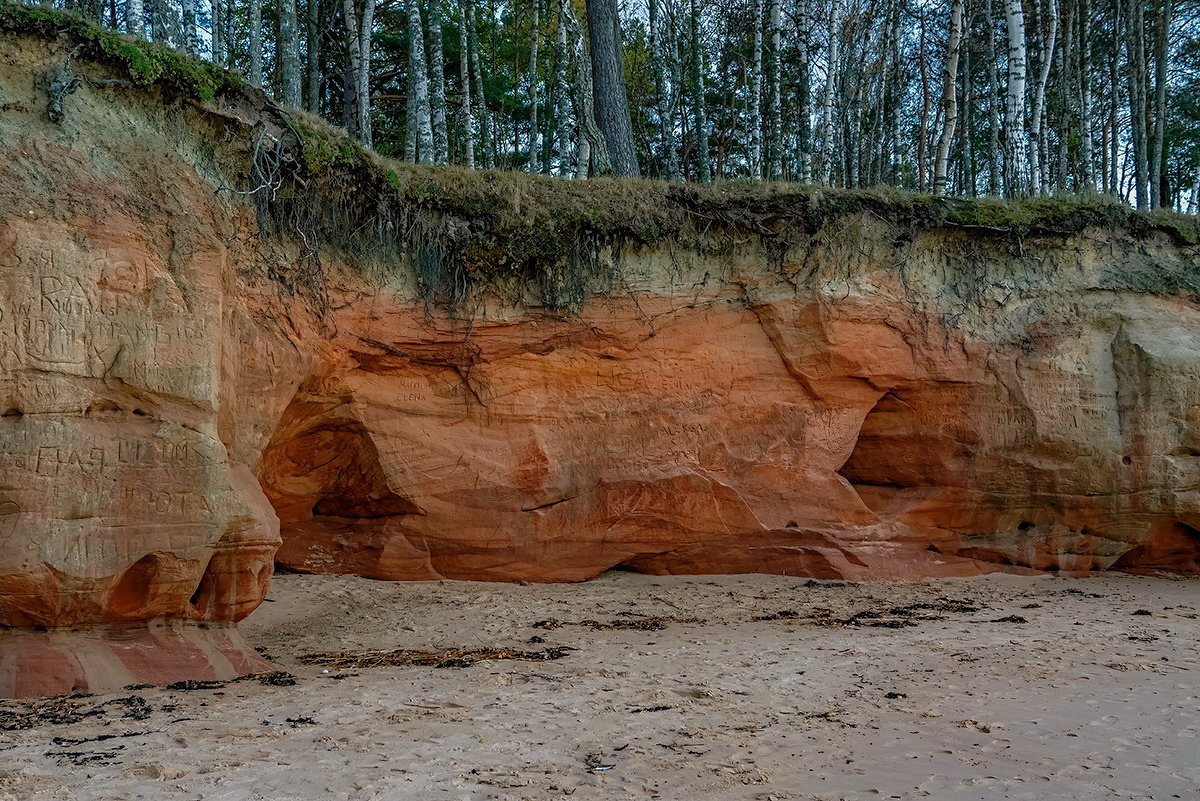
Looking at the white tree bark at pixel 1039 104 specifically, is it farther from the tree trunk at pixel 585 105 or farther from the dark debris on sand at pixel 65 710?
the dark debris on sand at pixel 65 710

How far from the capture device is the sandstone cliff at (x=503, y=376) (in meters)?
5.91

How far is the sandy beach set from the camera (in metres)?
4.24

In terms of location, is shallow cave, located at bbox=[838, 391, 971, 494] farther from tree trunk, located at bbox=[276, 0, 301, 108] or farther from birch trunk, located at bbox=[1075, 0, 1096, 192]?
tree trunk, located at bbox=[276, 0, 301, 108]

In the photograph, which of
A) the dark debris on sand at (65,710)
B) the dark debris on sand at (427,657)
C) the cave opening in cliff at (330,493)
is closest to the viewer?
the dark debris on sand at (65,710)

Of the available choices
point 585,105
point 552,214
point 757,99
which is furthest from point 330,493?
point 757,99

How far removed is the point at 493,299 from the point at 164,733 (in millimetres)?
4816

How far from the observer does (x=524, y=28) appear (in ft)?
61.3

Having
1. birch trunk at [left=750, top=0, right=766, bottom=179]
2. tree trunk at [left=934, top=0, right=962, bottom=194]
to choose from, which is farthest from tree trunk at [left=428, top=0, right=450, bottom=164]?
tree trunk at [left=934, top=0, right=962, bottom=194]

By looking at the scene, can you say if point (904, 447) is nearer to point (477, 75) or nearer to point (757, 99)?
point (757, 99)

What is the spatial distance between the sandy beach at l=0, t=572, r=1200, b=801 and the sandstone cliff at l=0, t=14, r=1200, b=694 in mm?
694

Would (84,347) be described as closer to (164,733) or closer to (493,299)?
(164,733)

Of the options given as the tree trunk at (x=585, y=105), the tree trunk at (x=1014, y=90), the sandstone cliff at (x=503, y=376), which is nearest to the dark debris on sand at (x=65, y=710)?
the sandstone cliff at (x=503, y=376)

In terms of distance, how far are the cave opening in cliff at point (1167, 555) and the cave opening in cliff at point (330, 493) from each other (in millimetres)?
7339

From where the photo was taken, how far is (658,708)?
5.44 m
